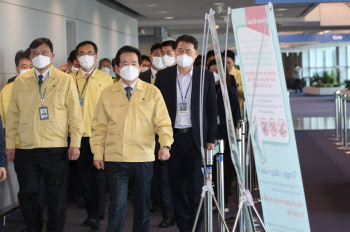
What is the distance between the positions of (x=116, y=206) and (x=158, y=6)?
13.5 metres

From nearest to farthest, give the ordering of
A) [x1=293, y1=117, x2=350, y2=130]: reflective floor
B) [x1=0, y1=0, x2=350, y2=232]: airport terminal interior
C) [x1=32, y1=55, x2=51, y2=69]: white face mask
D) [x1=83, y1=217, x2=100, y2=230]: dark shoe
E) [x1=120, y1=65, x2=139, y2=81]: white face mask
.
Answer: [x1=0, y1=0, x2=350, y2=232]: airport terminal interior, [x1=120, y1=65, x2=139, y2=81]: white face mask, [x1=32, y1=55, x2=51, y2=69]: white face mask, [x1=83, y1=217, x2=100, y2=230]: dark shoe, [x1=293, y1=117, x2=350, y2=130]: reflective floor

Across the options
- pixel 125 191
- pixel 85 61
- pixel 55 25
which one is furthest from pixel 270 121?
pixel 55 25

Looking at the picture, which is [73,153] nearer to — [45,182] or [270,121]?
[45,182]

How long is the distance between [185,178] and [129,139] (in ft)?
2.70

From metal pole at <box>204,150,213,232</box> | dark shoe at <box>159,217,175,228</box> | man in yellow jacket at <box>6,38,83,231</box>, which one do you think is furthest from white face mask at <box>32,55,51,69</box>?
dark shoe at <box>159,217,175,228</box>

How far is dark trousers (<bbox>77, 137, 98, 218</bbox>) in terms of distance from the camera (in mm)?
6566

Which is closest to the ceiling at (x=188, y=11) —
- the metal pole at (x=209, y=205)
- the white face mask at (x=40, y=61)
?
the white face mask at (x=40, y=61)

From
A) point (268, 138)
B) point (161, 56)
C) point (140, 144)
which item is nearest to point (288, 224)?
point (268, 138)

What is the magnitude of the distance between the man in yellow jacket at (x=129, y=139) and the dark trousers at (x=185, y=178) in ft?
1.40

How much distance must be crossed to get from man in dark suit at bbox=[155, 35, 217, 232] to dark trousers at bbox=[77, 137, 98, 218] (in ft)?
4.74

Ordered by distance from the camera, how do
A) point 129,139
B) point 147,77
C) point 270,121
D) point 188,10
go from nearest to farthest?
1. point 270,121
2. point 129,139
3. point 147,77
4. point 188,10

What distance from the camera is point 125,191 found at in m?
4.88

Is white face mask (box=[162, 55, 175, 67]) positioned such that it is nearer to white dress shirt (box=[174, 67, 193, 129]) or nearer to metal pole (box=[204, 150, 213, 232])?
white dress shirt (box=[174, 67, 193, 129])

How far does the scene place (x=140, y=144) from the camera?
15.9 ft
